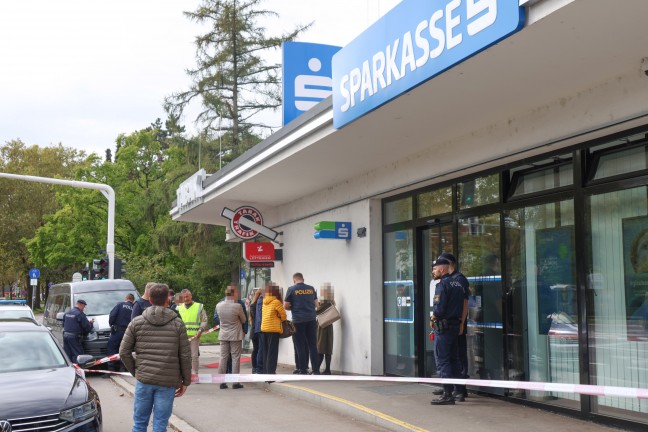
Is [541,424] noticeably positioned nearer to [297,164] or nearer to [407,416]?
[407,416]

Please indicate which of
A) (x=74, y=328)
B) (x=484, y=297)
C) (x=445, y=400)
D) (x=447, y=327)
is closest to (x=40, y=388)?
(x=447, y=327)

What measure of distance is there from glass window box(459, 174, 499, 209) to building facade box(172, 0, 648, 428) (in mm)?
30

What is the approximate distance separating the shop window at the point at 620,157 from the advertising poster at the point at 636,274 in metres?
0.56

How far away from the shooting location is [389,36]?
27.2ft

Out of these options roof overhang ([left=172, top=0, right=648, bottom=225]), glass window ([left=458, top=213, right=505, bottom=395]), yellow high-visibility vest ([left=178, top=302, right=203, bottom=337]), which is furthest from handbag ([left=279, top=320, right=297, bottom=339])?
glass window ([left=458, top=213, right=505, bottom=395])

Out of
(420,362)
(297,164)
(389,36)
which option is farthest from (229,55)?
(389,36)

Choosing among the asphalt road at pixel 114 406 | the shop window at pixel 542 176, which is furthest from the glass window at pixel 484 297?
the asphalt road at pixel 114 406

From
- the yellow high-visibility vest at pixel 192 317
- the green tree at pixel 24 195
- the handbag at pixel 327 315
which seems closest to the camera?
the yellow high-visibility vest at pixel 192 317

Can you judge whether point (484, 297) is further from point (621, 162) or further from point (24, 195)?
point (24, 195)

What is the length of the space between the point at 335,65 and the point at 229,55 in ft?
78.4

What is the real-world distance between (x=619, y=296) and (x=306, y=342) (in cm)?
661

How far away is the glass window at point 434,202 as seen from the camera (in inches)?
459

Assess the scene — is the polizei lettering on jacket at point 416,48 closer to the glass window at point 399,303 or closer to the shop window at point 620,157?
the shop window at point 620,157

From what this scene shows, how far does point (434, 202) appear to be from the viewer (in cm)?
1205
